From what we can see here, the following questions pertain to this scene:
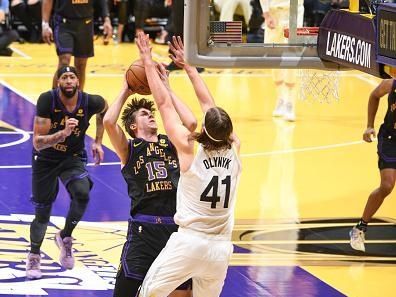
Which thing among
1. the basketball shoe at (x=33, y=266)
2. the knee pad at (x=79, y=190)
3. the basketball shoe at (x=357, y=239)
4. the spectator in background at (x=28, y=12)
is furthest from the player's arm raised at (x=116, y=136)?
the spectator in background at (x=28, y=12)

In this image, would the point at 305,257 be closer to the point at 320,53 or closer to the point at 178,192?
the point at 320,53

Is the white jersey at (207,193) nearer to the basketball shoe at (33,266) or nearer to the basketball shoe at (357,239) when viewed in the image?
the basketball shoe at (33,266)

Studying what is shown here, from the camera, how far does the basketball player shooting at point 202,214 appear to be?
6.32 meters

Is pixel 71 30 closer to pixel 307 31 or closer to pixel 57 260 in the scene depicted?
pixel 57 260

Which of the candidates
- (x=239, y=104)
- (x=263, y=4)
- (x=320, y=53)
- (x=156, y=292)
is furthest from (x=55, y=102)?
(x=239, y=104)

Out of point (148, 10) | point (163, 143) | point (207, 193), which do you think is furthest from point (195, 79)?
point (148, 10)

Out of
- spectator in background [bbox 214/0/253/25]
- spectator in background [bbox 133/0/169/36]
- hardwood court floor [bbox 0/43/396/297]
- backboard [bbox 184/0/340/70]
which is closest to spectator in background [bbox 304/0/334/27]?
spectator in background [bbox 133/0/169/36]

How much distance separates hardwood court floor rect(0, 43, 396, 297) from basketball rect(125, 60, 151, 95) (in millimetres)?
1921

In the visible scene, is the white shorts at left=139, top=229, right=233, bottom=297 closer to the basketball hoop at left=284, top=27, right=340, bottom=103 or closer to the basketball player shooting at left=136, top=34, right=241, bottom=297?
the basketball player shooting at left=136, top=34, right=241, bottom=297

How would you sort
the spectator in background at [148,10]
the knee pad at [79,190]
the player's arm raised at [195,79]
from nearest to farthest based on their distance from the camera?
the player's arm raised at [195,79] → the knee pad at [79,190] → the spectator in background at [148,10]

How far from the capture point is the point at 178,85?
1784 cm

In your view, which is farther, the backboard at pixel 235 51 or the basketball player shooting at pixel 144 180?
the backboard at pixel 235 51

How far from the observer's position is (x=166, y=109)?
→ 6.62 metres

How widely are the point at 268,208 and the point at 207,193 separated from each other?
16.0 ft
